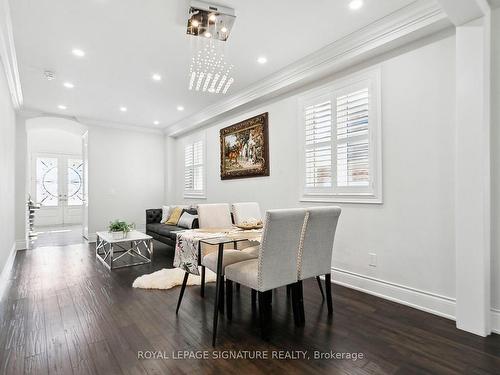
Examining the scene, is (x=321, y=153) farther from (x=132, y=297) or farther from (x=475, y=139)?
(x=132, y=297)

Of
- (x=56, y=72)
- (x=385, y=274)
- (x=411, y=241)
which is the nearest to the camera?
(x=411, y=241)

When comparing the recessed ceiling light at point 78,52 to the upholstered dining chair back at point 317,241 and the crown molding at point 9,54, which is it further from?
the upholstered dining chair back at point 317,241

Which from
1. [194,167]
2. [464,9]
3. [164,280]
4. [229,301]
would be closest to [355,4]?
[464,9]

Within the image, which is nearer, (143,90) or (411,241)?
(411,241)

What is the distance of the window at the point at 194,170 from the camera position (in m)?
6.44

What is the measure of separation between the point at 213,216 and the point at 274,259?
1.47 metres

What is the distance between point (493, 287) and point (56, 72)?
555 centimetres

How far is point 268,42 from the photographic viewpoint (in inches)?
128

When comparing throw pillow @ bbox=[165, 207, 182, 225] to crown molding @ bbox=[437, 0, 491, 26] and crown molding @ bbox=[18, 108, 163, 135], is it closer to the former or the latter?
crown molding @ bbox=[18, 108, 163, 135]

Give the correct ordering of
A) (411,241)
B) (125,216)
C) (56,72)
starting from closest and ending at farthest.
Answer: (411,241), (56,72), (125,216)

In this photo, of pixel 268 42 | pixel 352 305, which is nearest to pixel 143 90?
pixel 268 42

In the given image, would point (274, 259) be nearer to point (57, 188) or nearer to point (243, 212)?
point (243, 212)

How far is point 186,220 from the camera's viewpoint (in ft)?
17.0

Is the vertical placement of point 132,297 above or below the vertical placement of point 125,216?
below
